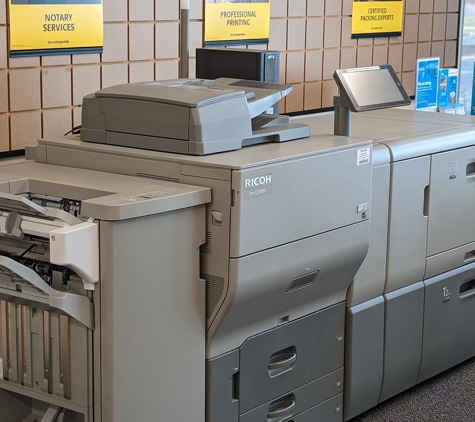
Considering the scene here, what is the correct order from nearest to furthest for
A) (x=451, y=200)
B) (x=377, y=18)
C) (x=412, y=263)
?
1. (x=412, y=263)
2. (x=451, y=200)
3. (x=377, y=18)

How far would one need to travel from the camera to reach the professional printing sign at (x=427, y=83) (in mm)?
3701

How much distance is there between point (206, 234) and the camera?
1938 mm

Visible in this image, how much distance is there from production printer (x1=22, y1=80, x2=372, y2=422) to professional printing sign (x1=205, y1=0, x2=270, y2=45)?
68 cm

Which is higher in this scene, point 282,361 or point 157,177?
point 157,177

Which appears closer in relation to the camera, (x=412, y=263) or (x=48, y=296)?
(x=48, y=296)

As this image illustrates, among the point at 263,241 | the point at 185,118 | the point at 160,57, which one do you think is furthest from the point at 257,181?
the point at 160,57

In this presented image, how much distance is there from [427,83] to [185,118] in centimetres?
209

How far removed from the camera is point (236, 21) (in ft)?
9.89

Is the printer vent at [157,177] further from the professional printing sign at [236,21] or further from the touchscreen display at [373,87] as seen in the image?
the professional printing sign at [236,21]

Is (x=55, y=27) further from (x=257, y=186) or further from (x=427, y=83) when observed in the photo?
(x=427, y=83)

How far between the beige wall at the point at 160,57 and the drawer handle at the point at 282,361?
1.02 metres

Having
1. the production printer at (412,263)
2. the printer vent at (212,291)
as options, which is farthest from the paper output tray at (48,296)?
the production printer at (412,263)

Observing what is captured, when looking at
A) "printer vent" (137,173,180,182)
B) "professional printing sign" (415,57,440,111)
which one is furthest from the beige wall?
"printer vent" (137,173,180,182)

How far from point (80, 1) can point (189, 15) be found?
0.48 m
